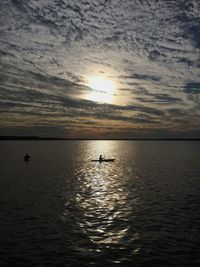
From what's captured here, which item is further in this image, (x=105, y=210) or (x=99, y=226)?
(x=105, y=210)

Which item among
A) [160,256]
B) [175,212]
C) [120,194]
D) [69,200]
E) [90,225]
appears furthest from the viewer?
[120,194]

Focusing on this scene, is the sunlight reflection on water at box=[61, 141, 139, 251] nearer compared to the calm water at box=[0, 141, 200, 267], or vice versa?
the calm water at box=[0, 141, 200, 267]

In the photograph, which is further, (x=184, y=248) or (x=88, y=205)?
(x=88, y=205)

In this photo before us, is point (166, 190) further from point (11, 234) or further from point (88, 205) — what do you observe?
point (11, 234)

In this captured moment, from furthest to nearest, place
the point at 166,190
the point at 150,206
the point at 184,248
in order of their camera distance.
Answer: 1. the point at 166,190
2. the point at 150,206
3. the point at 184,248

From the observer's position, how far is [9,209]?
33688 millimetres

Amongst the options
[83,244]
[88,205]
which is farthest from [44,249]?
[88,205]

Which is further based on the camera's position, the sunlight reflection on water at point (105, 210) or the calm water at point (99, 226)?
the sunlight reflection on water at point (105, 210)

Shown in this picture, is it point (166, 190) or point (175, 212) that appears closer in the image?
point (175, 212)

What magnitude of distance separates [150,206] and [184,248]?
13629 millimetres

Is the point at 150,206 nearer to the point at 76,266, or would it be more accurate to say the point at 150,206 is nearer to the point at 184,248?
the point at 184,248

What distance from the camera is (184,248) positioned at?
74.1ft

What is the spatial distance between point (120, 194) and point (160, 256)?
23.0 metres

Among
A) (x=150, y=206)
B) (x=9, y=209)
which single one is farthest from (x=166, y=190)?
(x=9, y=209)
